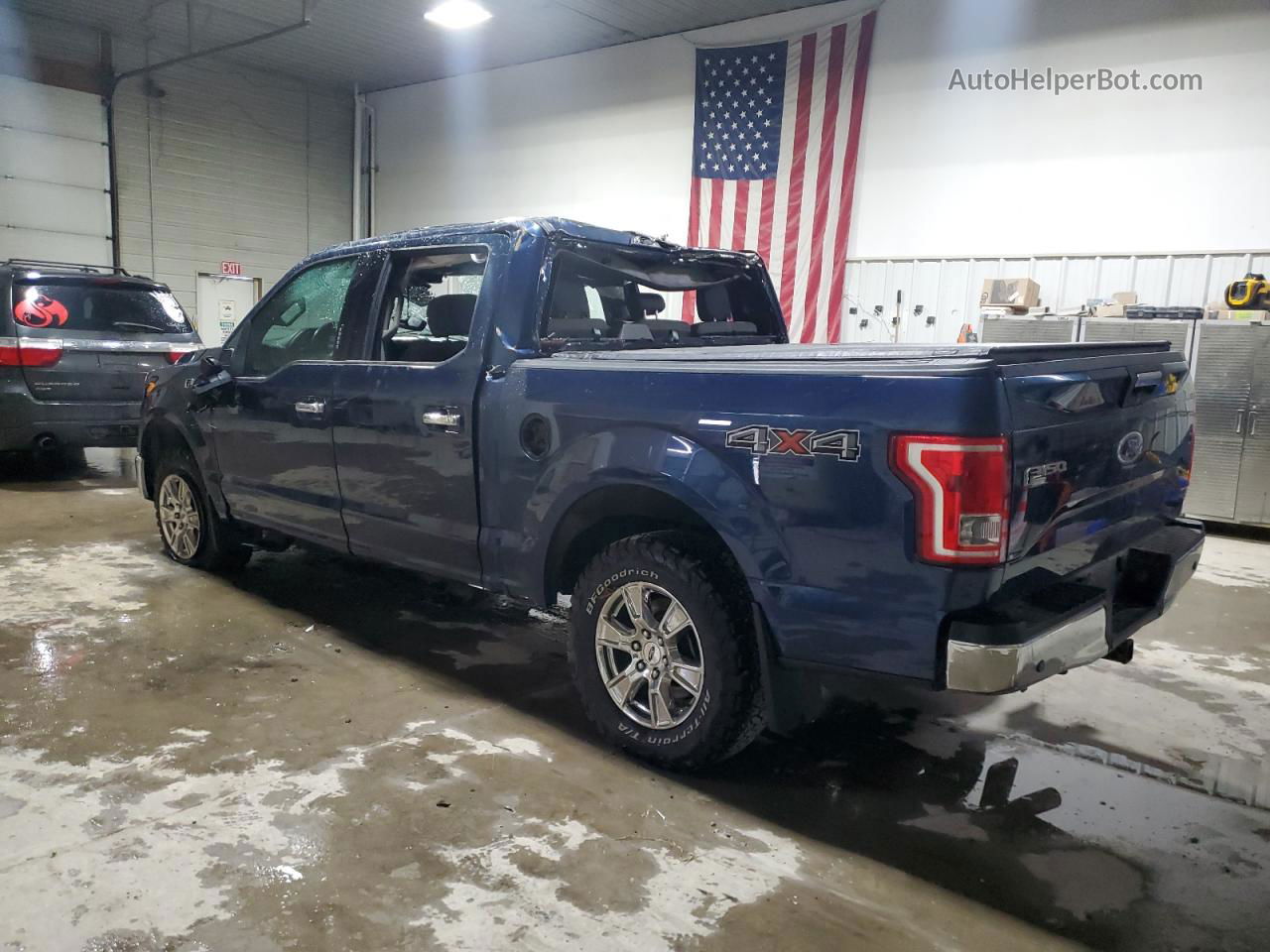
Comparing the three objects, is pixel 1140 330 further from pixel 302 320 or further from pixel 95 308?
pixel 95 308

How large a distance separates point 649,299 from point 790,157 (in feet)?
23.7

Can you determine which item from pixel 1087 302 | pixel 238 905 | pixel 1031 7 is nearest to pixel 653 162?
pixel 1031 7

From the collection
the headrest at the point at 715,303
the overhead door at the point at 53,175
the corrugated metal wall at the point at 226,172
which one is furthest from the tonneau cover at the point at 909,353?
the corrugated metal wall at the point at 226,172

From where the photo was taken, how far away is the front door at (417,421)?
3.23 meters

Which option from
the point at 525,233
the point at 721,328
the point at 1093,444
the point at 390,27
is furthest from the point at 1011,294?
the point at 390,27

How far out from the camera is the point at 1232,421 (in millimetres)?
7191

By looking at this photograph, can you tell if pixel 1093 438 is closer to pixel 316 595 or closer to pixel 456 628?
pixel 456 628

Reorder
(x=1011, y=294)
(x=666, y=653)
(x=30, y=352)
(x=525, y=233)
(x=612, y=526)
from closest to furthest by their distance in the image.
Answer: (x=666, y=653)
(x=612, y=526)
(x=525, y=233)
(x=30, y=352)
(x=1011, y=294)

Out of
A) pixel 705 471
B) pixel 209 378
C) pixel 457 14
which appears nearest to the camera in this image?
pixel 705 471

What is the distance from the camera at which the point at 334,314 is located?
388cm

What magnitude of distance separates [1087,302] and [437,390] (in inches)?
280

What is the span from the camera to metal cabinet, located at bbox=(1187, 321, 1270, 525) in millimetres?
7051

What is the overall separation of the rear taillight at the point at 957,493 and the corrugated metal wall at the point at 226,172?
14.3 m

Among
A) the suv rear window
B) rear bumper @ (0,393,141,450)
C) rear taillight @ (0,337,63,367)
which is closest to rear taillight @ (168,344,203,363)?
the suv rear window
